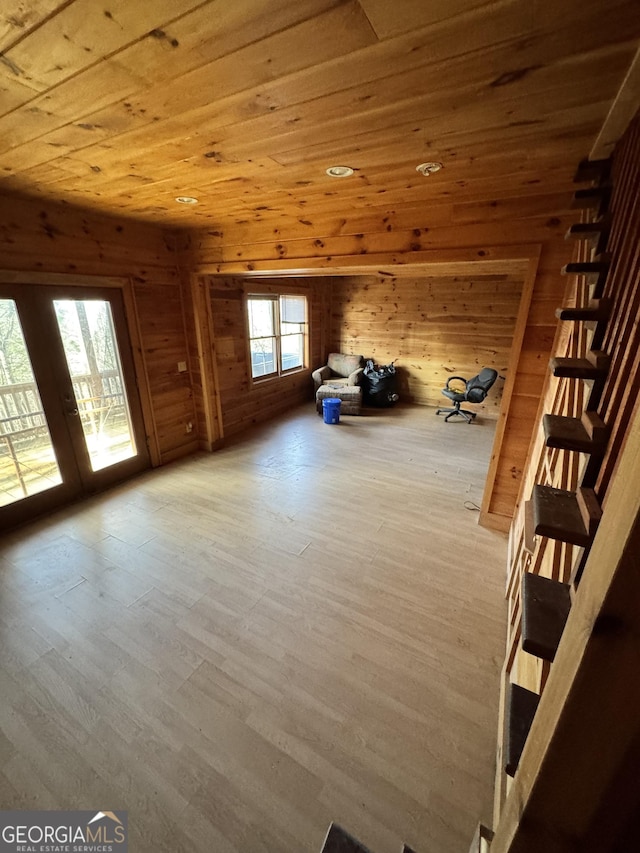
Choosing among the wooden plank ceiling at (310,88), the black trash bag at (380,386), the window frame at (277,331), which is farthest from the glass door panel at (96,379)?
the black trash bag at (380,386)

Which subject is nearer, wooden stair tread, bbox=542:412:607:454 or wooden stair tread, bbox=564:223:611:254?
wooden stair tread, bbox=542:412:607:454

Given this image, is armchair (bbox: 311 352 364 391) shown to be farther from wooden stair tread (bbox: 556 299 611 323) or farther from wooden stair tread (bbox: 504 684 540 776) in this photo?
wooden stair tread (bbox: 504 684 540 776)

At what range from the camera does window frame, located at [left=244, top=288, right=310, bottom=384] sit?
4969 millimetres

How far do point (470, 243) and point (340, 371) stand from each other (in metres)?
4.28

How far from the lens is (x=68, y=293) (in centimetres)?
285

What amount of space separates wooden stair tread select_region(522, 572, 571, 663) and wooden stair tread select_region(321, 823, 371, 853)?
3.32 feet

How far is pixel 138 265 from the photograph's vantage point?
3295 millimetres

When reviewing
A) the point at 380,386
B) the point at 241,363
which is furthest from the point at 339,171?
the point at 380,386

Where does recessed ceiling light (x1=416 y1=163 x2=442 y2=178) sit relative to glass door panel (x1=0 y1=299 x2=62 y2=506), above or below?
above

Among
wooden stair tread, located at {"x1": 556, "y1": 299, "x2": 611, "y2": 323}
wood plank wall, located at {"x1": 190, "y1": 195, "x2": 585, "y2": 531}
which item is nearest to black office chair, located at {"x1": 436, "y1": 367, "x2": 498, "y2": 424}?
wood plank wall, located at {"x1": 190, "y1": 195, "x2": 585, "y2": 531}

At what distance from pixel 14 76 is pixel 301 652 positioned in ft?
8.75

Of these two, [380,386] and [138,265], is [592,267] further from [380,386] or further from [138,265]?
[380,386]

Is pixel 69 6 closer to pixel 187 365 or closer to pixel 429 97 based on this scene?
pixel 429 97

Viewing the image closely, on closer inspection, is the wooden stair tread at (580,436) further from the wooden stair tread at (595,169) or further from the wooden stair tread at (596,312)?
the wooden stair tread at (595,169)
